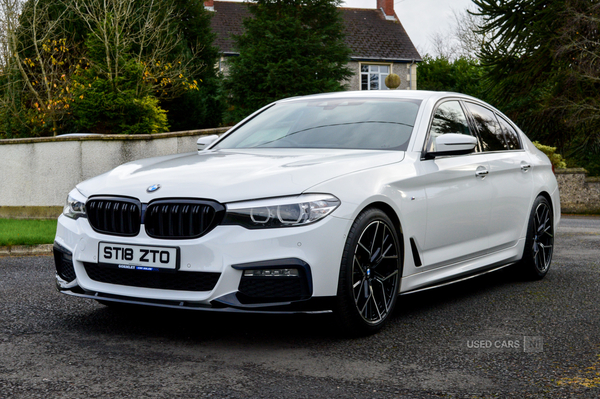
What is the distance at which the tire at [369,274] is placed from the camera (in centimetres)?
429

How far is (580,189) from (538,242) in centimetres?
1775

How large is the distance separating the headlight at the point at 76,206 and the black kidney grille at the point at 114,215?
10 cm

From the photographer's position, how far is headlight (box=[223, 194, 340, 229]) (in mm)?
4059

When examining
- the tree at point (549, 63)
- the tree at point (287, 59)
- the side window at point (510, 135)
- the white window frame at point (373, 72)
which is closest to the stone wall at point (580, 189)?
the tree at point (549, 63)

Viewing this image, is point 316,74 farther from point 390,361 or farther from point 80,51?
point 390,361

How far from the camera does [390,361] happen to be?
4.06 metres

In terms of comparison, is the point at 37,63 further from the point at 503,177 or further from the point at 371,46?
the point at 371,46

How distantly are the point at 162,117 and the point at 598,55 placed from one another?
42.1ft

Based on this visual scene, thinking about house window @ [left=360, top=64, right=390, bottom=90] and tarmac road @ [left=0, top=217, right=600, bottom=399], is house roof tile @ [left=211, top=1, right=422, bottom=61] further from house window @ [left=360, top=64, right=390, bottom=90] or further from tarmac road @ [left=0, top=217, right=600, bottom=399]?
tarmac road @ [left=0, top=217, right=600, bottom=399]

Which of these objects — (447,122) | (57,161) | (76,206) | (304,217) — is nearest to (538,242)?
(447,122)

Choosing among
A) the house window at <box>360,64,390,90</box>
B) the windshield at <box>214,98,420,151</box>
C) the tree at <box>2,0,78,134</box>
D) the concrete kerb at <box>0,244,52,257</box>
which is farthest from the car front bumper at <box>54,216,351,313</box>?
the house window at <box>360,64,390,90</box>

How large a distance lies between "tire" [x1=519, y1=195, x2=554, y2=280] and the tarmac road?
61 cm

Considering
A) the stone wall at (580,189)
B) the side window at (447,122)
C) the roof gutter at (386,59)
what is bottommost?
the stone wall at (580,189)

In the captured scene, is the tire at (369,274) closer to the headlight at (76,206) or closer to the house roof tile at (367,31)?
the headlight at (76,206)
